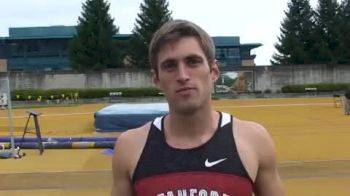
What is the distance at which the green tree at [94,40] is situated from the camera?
51.8 meters

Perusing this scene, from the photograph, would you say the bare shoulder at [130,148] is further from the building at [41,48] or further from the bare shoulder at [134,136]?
the building at [41,48]

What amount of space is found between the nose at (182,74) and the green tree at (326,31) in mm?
49433

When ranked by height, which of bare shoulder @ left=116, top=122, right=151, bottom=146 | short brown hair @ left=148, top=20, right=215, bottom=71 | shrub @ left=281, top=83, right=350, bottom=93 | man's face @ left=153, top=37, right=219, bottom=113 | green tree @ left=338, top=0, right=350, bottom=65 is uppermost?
green tree @ left=338, top=0, right=350, bottom=65

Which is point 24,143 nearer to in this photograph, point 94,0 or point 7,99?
point 7,99

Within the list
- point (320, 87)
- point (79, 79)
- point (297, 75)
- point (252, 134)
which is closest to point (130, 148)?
point (252, 134)

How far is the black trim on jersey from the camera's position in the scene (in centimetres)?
226

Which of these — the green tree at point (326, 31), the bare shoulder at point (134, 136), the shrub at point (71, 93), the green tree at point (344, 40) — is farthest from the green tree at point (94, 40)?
the bare shoulder at point (134, 136)

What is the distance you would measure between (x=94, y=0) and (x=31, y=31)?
26.2m

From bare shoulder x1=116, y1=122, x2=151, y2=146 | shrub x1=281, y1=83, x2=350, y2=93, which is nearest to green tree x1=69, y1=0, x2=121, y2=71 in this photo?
shrub x1=281, y1=83, x2=350, y2=93

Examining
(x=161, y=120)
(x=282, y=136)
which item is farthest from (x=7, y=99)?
(x=161, y=120)

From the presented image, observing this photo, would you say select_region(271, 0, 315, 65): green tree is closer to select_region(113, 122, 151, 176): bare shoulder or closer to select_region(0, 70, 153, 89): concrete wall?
select_region(0, 70, 153, 89): concrete wall

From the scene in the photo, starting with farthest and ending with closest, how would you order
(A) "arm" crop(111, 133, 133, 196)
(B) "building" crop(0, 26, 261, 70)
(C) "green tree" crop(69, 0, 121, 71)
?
(B) "building" crop(0, 26, 261, 70) → (C) "green tree" crop(69, 0, 121, 71) → (A) "arm" crop(111, 133, 133, 196)

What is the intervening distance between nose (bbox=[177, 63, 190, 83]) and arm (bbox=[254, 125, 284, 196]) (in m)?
0.43

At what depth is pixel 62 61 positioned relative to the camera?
76250 millimetres
